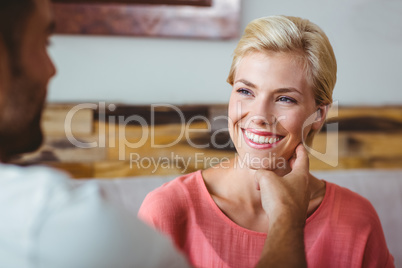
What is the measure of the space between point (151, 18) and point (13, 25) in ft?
3.75

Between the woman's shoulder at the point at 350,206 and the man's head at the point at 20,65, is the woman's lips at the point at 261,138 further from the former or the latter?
the man's head at the point at 20,65

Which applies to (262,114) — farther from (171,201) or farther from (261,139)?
(171,201)

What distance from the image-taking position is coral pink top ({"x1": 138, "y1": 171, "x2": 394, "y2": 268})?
1182 millimetres

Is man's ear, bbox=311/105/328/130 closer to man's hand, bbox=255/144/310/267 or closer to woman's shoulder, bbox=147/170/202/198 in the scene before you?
man's hand, bbox=255/144/310/267

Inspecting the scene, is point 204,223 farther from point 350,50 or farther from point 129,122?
point 350,50

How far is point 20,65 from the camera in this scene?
690 mm

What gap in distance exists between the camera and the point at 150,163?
1827mm

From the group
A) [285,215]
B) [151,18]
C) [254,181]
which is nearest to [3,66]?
[285,215]

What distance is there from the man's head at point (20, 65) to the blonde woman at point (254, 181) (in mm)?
546

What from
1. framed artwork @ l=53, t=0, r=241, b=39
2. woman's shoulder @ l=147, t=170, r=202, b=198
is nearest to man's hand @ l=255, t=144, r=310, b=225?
woman's shoulder @ l=147, t=170, r=202, b=198

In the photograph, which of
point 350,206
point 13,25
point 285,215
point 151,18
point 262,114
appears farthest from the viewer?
point 151,18

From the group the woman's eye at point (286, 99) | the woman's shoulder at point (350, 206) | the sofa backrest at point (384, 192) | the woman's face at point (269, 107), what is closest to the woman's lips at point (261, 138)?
the woman's face at point (269, 107)

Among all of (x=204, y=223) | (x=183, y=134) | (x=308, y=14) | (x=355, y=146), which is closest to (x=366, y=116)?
(x=355, y=146)

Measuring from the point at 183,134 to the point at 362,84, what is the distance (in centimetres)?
93
